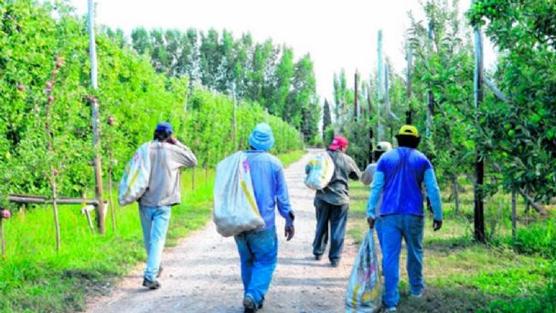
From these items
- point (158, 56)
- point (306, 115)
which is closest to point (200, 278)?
point (158, 56)

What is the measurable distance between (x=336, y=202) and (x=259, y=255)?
A: 113 inches

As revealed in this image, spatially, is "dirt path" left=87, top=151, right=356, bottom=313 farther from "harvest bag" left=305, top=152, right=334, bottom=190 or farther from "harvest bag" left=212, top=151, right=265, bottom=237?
"harvest bag" left=305, top=152, right=334, bottom=190

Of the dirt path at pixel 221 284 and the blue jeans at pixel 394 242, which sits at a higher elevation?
the blue jeans at pixel 394 242

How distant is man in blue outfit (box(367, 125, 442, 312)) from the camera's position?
6.73 meters

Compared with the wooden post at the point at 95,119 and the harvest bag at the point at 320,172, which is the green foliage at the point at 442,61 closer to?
the harvest bag at the point at 320,172

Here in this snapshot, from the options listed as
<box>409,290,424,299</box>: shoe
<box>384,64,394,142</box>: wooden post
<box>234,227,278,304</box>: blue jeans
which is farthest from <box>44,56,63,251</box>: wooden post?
<box>384,64,394,142</box>: wooden post

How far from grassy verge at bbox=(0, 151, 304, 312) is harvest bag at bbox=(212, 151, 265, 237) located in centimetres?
179

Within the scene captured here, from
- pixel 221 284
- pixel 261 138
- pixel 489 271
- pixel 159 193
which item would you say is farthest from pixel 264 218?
pixel 489 271

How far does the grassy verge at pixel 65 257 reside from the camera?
713cm

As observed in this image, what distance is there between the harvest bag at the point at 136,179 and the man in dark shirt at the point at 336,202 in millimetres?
2755

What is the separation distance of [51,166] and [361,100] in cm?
2874

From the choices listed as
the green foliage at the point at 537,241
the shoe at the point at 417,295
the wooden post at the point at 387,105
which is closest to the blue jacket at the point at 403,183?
the shoe at the point at 417,295

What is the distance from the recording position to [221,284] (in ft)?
26.7

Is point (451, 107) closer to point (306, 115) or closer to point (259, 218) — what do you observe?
point (259, 218)
